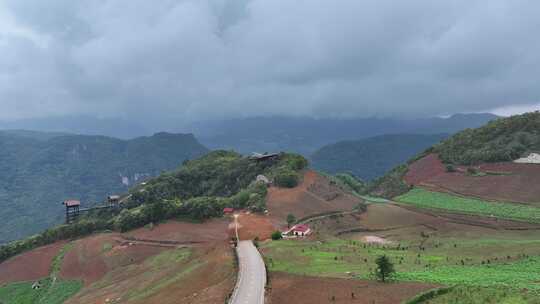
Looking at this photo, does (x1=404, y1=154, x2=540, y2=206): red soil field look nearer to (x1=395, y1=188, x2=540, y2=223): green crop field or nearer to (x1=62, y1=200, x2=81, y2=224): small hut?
(x1=395, y1=188, x2=540, y2=223): green crop field

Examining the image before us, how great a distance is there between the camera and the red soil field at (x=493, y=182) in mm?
91812

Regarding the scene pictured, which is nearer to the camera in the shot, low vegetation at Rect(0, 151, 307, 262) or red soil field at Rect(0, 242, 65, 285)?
red soil field at Rect(0, 242, 65, 285)

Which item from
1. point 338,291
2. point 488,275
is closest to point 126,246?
point 338,291

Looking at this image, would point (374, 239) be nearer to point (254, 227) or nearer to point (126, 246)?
point (254, 227)

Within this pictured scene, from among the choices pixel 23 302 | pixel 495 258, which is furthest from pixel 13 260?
pixel 495 258

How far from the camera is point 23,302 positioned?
71.4 metres

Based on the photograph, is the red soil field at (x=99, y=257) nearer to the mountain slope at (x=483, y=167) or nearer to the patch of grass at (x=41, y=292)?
the patch of grass at (x=41, y=292)

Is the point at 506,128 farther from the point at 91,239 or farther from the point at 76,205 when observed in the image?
the point at 76,205

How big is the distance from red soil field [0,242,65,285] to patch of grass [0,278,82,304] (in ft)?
10.2

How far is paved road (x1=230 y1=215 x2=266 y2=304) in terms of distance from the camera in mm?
34219

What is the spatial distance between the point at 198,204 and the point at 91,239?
2402 cm

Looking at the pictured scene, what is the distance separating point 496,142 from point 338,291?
344 ft

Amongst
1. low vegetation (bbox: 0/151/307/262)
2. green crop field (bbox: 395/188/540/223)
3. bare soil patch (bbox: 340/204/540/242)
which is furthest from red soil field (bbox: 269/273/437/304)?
Result: green crop field (bbox: 395/188/540/223)

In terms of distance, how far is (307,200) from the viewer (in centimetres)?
9362
